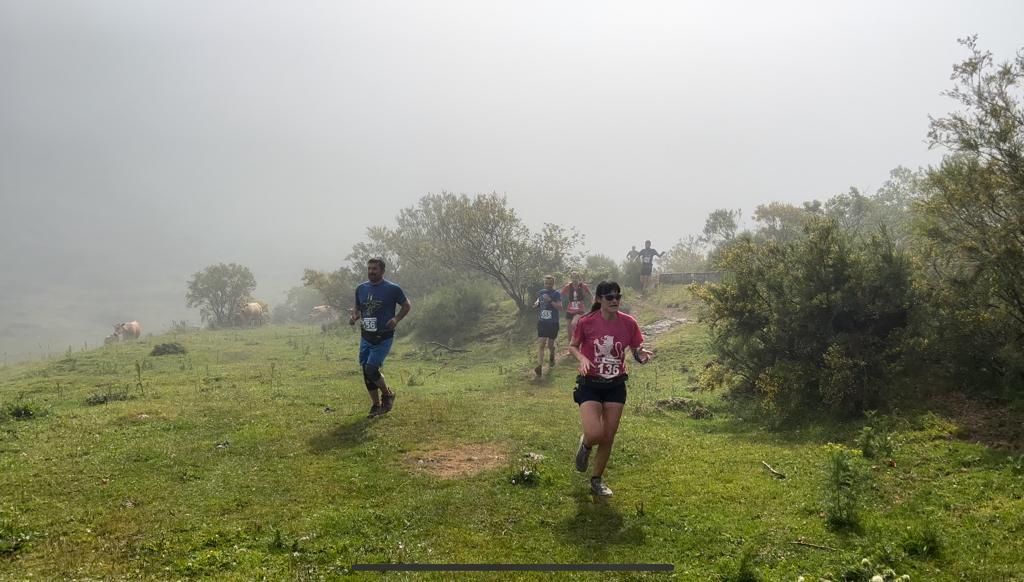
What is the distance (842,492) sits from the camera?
17.9ft

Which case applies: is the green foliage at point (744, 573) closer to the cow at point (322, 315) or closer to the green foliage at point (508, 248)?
the green foliage at point (508, 248)

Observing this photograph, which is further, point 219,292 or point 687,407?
point 219,292

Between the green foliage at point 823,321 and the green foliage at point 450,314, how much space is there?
61.0ft

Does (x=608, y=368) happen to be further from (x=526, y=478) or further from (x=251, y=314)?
(x=251, y=314)

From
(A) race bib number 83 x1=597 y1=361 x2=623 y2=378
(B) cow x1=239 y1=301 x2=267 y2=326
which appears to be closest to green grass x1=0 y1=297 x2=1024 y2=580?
(A) race bib number 83 x1=597 y1=361 x2=623 y2=378

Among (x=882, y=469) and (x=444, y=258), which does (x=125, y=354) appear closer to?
(x=444, y=258)

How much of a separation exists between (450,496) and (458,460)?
1.50 metres

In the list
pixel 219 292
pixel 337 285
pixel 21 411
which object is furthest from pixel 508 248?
pixel 219 292

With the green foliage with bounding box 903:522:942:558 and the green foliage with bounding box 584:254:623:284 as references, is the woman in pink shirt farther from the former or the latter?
the green foliage with bounding box 584:254:623:284

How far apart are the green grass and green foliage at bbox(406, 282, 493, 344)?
1749cm

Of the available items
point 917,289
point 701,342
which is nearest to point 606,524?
point 917,289

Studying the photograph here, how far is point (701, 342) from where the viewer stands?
749 inches

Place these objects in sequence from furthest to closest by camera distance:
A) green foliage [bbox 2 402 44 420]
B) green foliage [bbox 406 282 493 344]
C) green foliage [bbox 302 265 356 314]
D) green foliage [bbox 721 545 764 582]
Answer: green foliage [bbox 302 265 356 314] → green foliage [bbox 406 282 493 344] → green foliage [bbox 2 402 44 420] → green foliage [bbox 721 545 764 582]

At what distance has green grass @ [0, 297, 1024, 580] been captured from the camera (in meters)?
4.74
